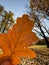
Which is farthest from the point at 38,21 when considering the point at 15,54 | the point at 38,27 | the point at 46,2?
the point at 15,54

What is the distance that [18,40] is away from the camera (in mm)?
259

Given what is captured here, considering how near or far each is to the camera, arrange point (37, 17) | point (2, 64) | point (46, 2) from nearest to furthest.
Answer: point (2, 64), point (46, 2), point (37, 17)

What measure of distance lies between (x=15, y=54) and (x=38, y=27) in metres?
19.1

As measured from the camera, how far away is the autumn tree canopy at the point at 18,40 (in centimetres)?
25

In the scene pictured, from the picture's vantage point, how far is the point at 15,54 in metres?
0.26

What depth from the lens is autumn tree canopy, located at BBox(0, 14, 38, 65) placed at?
25 cm

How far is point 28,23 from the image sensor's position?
0.25m

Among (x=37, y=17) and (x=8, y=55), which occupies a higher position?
(x=37, y=17)

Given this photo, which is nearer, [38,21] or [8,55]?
[8,55]

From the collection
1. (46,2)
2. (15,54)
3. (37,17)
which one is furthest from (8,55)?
(37,17)

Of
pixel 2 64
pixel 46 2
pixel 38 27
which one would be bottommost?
pixel 2 64

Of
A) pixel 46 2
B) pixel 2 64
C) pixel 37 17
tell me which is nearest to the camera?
pixel 2 64

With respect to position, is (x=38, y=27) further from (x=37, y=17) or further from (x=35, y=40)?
(x=35, y=40)

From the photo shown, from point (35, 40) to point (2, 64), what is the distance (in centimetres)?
5
